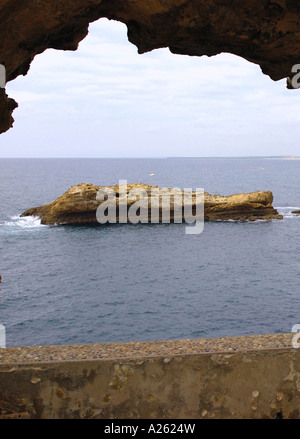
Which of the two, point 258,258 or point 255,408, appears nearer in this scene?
point 255,408

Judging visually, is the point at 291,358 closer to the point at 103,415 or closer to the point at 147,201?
the point at 103,415

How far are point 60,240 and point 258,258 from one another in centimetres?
2195

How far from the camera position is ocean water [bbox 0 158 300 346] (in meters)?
29.2

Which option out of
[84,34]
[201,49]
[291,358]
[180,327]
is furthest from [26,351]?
[180,327]

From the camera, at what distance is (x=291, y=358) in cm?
665

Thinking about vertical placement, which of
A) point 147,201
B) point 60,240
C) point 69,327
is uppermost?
point 147,201

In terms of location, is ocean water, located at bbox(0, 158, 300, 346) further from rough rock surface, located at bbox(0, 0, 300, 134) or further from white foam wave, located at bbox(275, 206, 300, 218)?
rough rock surface, located at bbox(0, 0, 300, 134)

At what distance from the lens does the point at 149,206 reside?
6388 centimetres

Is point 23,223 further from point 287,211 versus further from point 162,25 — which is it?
point 162,25
